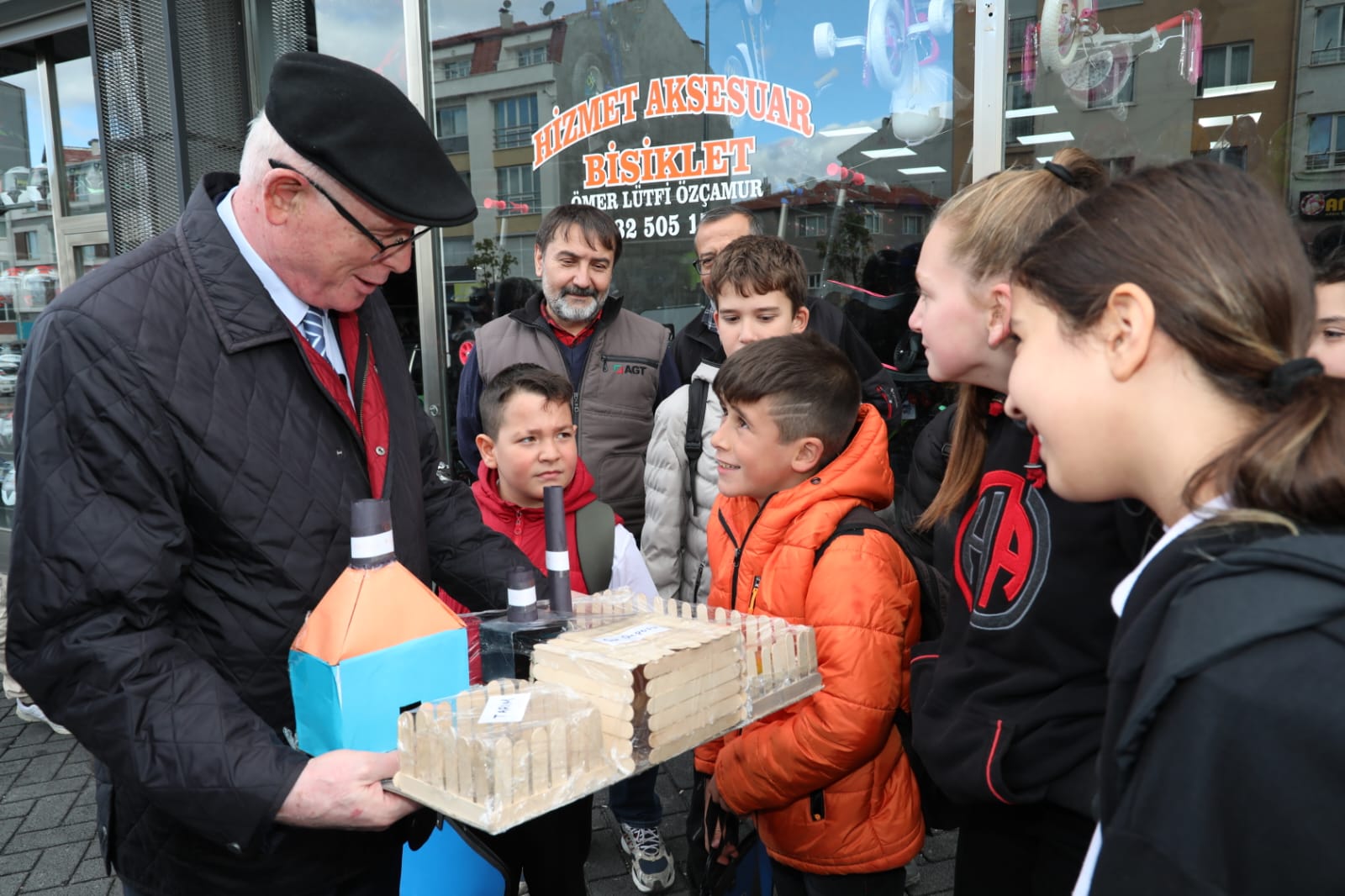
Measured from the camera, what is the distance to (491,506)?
2938mm

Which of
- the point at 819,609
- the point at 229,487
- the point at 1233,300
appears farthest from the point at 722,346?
the point at 1233,300


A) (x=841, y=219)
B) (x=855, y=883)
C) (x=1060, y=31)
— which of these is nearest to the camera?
(x=855, y=883)

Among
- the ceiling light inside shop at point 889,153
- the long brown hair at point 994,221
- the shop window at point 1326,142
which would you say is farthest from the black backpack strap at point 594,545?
the shop window at point 1326,142

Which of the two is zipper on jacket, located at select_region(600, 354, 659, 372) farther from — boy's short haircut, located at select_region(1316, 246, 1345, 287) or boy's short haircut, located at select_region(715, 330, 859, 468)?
boy's short haircut, located at select_region(1316, 246, 1345, 287)

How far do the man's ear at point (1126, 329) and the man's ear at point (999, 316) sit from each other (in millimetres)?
694

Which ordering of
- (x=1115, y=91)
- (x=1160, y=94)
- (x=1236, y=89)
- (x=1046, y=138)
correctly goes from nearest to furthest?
(x=1236, y=89) < (x=1160, y=94) < (x=1115, y=91) < (x=1046, y=138)

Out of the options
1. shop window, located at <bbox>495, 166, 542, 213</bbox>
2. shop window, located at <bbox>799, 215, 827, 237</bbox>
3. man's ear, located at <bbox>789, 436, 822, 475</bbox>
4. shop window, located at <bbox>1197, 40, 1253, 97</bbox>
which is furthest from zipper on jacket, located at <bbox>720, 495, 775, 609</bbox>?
shop window, located at <bbox>495, 166, 542, 213</bbox>

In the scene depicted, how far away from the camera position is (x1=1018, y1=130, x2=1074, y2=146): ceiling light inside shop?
376cm

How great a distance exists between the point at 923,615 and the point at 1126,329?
139 centimetres

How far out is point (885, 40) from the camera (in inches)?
159

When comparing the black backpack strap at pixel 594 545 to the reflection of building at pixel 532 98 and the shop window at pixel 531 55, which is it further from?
the shop window at pixel 531 55

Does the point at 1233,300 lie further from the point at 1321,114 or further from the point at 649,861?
the point at 1321,114

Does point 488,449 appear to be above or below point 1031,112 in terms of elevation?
below

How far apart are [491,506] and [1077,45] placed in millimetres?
2895
